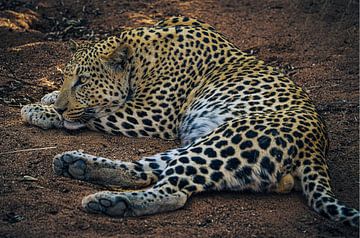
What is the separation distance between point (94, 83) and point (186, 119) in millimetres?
1034

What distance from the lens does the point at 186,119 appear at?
773 cm

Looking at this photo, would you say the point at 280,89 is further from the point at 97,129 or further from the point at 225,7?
the point at 225,7

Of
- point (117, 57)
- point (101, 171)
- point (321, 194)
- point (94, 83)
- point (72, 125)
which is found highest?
point (117, 57)

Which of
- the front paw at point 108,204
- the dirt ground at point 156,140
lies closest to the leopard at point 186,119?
the front paw at point 108,204

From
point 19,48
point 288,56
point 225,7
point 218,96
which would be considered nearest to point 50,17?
point 19,48

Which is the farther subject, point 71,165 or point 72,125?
point 72,125

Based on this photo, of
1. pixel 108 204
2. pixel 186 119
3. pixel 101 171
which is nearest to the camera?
pixel 108 204

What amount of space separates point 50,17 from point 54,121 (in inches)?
170

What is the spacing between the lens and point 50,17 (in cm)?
1197

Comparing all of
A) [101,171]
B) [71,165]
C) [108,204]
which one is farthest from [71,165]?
[108,204]

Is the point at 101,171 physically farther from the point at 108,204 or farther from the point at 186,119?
the point at 186,119

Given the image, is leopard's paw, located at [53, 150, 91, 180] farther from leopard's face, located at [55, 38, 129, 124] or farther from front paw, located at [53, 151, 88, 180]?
leopard's face, located at [55, 38, 129, 124]

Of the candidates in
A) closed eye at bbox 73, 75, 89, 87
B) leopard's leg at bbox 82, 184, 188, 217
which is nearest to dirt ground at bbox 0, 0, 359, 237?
leopard's leg at bbox 82, 184, 188, 217

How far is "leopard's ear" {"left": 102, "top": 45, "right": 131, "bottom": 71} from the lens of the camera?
7.93 m
